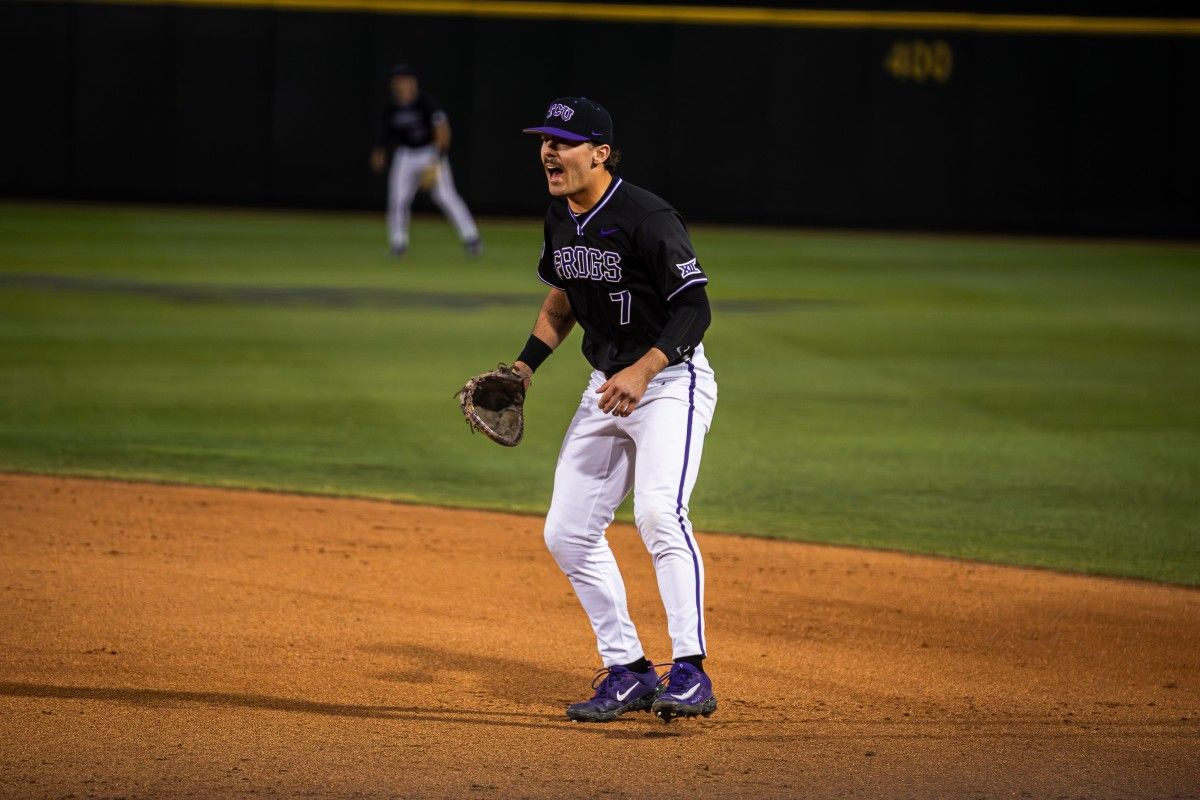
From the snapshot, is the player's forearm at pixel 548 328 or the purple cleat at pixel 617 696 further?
the player's forearm at pixel 548 328

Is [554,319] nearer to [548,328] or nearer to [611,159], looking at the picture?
[548,328]

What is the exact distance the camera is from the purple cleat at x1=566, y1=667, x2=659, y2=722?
4887 millimetres

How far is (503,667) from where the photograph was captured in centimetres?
550

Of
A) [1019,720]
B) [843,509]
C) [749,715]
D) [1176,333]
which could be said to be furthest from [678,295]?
[1176,333]

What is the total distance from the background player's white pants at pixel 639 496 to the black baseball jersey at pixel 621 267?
0.13m

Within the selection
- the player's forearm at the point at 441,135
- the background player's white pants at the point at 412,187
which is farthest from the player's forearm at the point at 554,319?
the background player's white pants at the point at 412,187

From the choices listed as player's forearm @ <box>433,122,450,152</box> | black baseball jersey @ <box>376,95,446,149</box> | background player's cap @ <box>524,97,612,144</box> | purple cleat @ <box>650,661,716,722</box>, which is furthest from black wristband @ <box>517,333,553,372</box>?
black baseball jersey @ <box>376,95,446,149</box>

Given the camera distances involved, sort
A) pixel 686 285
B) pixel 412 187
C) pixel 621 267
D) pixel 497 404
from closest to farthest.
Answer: pixel 686 285
pixel 621 267
pixel 497 404
pixel 412 187

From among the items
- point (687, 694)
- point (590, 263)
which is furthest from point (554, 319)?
point (687, 694)

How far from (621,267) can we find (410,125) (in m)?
15.7

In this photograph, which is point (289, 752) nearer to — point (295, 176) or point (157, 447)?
point (157, 447)

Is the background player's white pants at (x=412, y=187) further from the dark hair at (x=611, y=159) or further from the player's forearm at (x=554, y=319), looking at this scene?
the dark hair at (x=611, y=159)

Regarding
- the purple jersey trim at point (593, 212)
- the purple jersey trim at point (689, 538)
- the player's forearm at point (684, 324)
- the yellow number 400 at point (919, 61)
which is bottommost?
the purple jersey trim at point (689, 538)

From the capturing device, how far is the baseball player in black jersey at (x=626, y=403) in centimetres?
479
